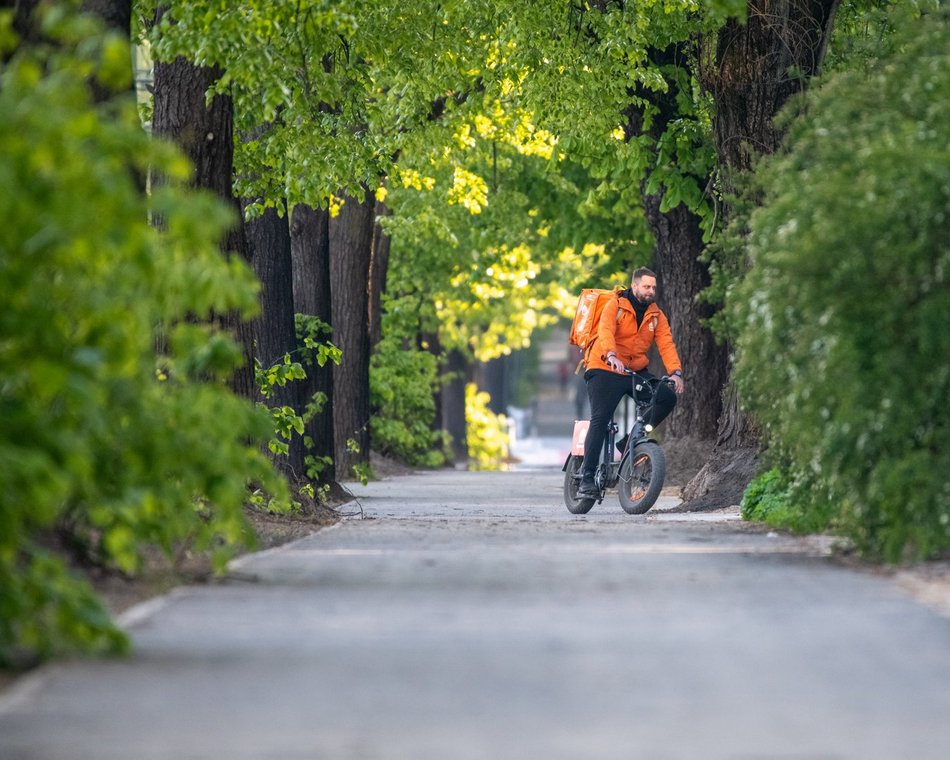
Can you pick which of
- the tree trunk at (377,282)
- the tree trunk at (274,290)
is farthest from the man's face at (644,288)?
the tree trunk at (377,282)

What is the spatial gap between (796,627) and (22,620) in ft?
10.00

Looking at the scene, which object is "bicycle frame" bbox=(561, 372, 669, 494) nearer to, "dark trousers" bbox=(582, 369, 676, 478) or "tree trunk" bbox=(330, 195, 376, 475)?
"dark trousers" bbox=(582, 369, 676, 478)

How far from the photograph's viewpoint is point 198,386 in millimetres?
8359

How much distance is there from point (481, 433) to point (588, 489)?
34.4m

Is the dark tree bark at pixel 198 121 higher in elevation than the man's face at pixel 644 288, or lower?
higher

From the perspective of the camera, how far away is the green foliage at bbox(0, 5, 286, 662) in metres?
6.77

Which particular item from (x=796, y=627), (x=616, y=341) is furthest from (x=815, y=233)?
(x=616, y=341)

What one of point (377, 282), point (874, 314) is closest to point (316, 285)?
point (874, 314)

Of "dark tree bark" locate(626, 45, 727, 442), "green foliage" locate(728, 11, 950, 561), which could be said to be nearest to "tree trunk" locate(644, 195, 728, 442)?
"dark tree bark" locate(626, 45, 727, 442)

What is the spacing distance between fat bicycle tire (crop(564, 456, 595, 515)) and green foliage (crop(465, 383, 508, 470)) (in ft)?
106

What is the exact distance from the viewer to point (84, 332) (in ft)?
24.5

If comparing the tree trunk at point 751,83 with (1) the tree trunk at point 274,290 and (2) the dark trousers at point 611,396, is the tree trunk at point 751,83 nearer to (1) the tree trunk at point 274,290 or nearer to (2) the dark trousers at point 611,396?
(2) the dark trousers at point 611,396

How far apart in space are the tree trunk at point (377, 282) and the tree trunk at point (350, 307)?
565 centimetres

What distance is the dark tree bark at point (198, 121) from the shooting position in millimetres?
15086
